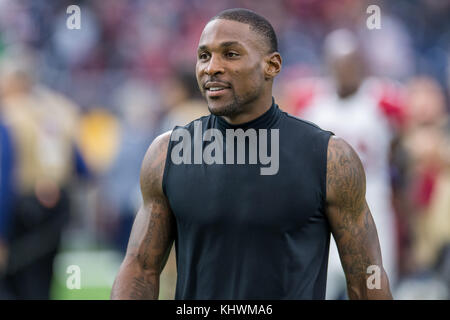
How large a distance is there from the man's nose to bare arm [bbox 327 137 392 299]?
0.58 m

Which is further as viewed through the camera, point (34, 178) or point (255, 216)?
point (34, 178)

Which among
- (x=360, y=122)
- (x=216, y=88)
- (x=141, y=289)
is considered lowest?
(x=141, y=289)

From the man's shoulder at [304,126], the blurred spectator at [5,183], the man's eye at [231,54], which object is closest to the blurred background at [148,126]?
the blurred spectator at [5,183]

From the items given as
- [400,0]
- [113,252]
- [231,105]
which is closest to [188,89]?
[231,105]

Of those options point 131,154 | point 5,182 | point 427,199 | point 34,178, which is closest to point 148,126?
point 131,154

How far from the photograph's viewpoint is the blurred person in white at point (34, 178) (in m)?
7.11

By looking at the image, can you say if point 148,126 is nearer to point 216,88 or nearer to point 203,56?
point 203,56

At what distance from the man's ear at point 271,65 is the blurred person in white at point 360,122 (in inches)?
133

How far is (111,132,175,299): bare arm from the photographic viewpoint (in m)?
3.84

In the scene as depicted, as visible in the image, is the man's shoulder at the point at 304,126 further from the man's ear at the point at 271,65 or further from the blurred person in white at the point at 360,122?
the blurred person in white at the point at 360,122

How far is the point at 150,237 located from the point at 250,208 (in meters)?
0.51

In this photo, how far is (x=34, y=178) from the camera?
7.09 m

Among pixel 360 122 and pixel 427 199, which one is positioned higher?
pixel 360 122

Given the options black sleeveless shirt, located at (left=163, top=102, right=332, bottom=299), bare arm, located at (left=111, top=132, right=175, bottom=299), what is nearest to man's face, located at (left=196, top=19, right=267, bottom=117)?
black sleeveless shirt, located at (left=163, top=102, right=332, bottom=299)
